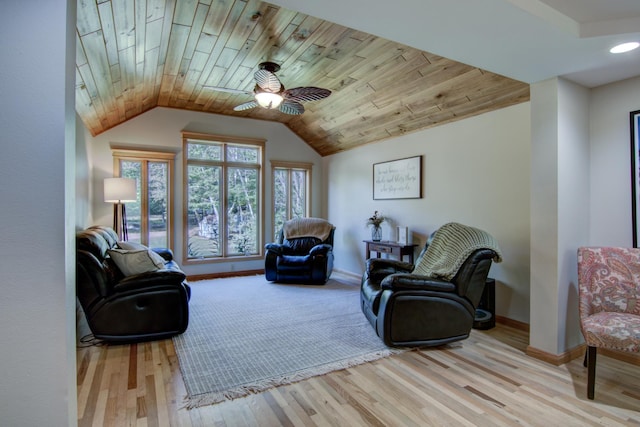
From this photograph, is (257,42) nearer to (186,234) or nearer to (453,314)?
(453,314)

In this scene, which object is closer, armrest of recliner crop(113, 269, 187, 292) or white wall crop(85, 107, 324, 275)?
armrest of recliner crop(113, 269, 187, 292)

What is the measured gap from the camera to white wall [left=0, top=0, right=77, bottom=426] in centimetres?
111

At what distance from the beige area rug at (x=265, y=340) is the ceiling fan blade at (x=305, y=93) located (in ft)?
8.16

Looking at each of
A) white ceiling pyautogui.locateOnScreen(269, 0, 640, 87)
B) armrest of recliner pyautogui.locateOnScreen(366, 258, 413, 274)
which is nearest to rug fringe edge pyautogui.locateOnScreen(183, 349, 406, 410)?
armrest of recliner pyautogui.locateOnScreen(366, 258, 413, 274)

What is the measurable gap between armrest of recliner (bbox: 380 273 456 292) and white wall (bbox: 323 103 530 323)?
1.14 meters

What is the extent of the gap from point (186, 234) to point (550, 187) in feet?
17.2

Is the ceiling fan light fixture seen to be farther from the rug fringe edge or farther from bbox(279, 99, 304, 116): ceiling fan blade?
the rug fringe edge

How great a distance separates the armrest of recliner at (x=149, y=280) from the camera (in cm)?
303

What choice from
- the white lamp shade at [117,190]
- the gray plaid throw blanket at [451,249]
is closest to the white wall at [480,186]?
the gray plaid throw blanket at [451,249]

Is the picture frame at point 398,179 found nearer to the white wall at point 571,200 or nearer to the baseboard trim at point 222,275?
the white wall at point 571,200

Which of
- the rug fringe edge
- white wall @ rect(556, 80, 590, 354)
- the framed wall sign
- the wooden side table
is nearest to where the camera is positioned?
the rug fringe edge

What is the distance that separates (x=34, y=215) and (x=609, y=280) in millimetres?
3588

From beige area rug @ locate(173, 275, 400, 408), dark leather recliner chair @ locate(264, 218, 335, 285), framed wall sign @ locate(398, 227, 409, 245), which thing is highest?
framed wall sign @ locate(398, 227, 409, 245)

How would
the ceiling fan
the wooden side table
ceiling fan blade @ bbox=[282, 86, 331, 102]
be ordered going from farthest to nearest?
the wooden side table < ceiling fan blade @ bbox=[282, 86, 331, 102] < the ceiling fan
